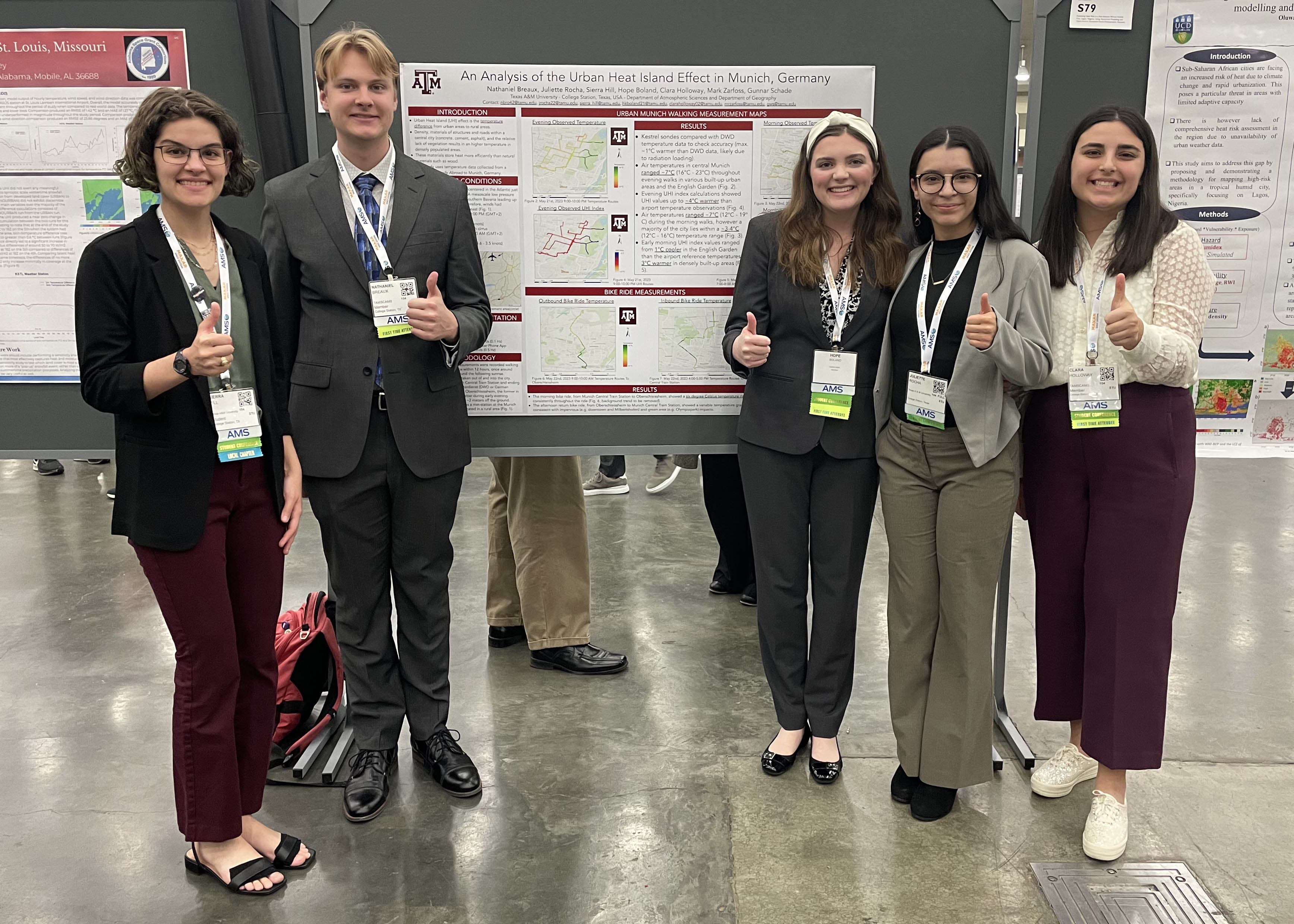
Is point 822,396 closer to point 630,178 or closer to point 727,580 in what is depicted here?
point 630,178

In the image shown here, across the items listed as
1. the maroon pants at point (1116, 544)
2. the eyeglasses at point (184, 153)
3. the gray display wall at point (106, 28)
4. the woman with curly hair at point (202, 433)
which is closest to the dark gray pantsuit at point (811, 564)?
the maroon pants at point (1116, 544)

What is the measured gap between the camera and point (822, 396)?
105 inches

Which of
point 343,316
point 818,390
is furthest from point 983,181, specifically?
point 343,316

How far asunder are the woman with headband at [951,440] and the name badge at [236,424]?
156cm

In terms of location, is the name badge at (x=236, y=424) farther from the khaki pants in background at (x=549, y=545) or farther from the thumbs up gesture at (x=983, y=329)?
the thumbs up gesture at (x=983, y=329)

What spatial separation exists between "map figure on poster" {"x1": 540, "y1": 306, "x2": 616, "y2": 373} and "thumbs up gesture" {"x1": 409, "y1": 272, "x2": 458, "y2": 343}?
1.50 ft

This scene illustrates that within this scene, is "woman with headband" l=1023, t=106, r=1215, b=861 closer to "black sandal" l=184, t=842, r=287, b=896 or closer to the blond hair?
the blond hair

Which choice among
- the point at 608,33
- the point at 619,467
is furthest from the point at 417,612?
the point at 619,467

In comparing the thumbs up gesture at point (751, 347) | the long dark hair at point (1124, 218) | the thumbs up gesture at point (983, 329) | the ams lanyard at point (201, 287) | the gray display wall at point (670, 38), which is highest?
the gray display wall at point (670, 38)

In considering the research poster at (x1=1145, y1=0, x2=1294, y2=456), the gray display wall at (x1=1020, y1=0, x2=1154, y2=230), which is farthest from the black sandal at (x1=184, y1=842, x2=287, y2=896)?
the research poster at (x1=1145, y1=0, x2=1294, y2=456)

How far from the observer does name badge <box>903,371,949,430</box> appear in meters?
2.46

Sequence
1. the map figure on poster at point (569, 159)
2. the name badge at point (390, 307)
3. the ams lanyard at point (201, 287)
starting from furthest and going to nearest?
the map figure on poster at point (569, 159), the name badge at point (390, 307), the ams lanyard at point (201, 287)

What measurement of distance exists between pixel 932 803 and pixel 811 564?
2.41 feet

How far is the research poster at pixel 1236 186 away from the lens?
108 inches
